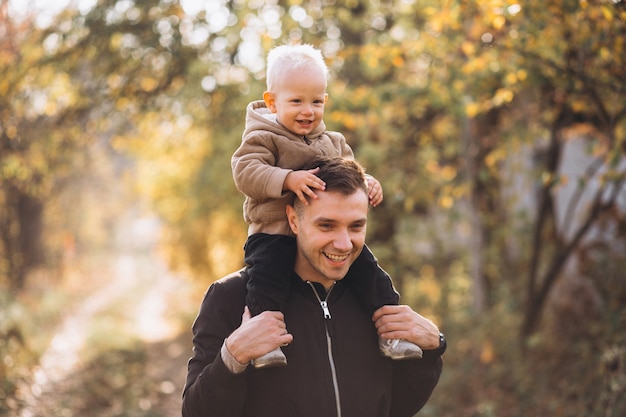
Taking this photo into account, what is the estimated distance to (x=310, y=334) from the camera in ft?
9.82

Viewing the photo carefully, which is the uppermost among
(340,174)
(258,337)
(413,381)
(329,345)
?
(340,174)

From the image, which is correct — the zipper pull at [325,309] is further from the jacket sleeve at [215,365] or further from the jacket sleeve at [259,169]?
→ the jacket sleeve at [259,169]

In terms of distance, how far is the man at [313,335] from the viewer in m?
2.77

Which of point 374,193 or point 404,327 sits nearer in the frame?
point 404,327

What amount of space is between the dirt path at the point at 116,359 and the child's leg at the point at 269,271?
20.1 ft

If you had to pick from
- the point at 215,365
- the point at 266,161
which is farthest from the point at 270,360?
the point at 266,161

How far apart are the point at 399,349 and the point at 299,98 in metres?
1.08

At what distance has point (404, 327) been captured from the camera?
9.99ft

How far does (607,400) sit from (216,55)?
331 inches

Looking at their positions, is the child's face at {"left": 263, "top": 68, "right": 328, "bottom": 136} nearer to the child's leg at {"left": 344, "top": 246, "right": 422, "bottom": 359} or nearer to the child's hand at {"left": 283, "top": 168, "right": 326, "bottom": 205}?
the child's hand at {"left": 283, "top": 168, "right": 326, "bottom": 205}

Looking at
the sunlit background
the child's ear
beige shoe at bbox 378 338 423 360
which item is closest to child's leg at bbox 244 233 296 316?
beige shoe at bbox 378 338 423 360

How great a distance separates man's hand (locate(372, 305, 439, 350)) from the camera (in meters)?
3.03

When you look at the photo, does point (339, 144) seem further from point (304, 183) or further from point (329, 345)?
point (329, 345)

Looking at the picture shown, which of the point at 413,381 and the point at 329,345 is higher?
the point at 329,345
